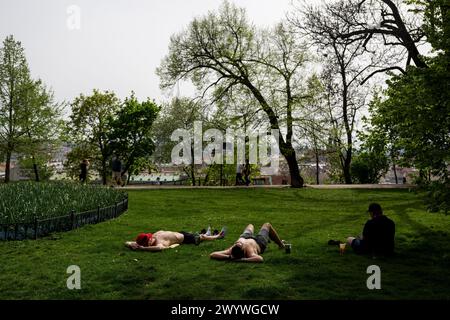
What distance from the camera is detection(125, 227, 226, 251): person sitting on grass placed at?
9.27 m

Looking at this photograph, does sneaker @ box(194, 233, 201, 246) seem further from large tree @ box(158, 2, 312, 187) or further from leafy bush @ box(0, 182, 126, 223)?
large tree @ box(158, 2, 312, 187)

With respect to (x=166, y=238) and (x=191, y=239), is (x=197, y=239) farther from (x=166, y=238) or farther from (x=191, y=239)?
(x=166, y=238)

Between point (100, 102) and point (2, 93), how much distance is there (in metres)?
14.1

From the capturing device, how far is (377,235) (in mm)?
Answer: 8719

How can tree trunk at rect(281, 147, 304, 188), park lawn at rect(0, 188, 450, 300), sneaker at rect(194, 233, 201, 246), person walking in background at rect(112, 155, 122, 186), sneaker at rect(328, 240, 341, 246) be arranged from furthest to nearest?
tree trunk at rect(281, 147, 304, 188), person walking in background at rect(112, 155, 122, 186), sneaker at rect(194, 233, 201, 246), sneaker at rect(328, 240, 341, 246), park lawn at rect(0, 188, 450, 300)

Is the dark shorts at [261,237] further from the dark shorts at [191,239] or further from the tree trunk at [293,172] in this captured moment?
the tree trunk at [293,172]

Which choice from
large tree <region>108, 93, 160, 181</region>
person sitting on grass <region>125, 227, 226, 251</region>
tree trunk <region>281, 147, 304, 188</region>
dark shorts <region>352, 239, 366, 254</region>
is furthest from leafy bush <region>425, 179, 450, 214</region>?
large tree <region>108, 93, 160, 181</region>

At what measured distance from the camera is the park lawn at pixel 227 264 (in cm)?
636

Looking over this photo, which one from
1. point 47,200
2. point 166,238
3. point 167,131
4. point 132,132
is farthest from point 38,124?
point 166,238

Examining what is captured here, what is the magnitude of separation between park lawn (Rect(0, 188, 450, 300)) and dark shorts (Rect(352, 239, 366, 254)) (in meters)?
0.14

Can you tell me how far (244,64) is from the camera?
88.9 feet

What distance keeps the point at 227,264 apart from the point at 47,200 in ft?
25.8

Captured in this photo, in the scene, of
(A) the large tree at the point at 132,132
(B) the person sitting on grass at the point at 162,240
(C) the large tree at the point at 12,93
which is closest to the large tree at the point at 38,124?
(C) the large tree at the point at 12,93
